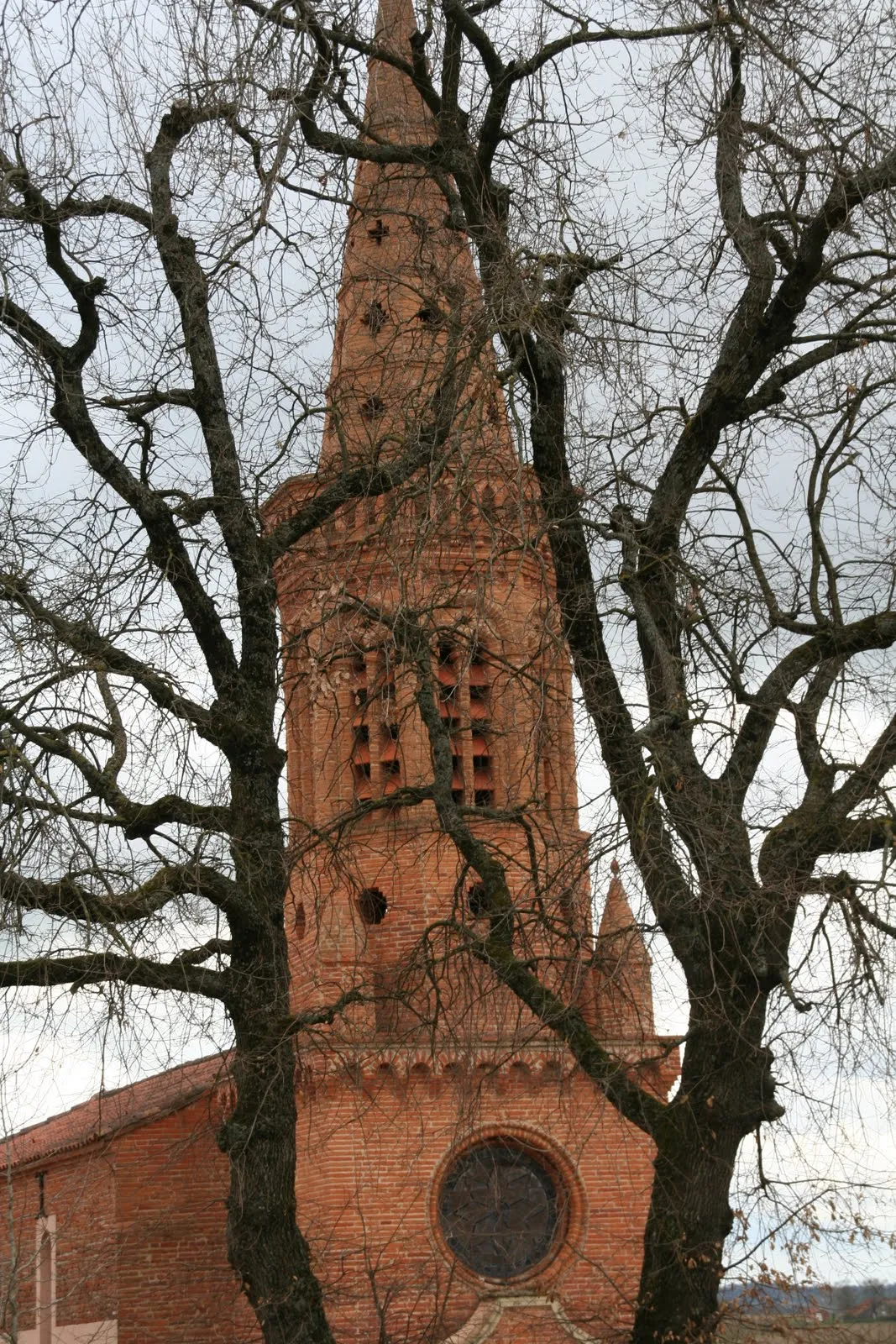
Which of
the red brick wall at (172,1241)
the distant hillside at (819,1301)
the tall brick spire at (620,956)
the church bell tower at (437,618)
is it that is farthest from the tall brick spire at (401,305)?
the red brick wall at (172,1241)

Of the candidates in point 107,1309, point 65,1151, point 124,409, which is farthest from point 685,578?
point 65,1151

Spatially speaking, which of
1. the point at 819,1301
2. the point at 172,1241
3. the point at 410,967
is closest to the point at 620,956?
the point at 410,967

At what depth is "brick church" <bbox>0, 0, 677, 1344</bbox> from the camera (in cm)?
977

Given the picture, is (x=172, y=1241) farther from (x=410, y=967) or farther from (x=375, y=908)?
(x=410, y=967)

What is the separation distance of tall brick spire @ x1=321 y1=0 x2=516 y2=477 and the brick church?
0.04 meters

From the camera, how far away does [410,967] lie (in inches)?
415

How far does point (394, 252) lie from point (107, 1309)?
15576mm

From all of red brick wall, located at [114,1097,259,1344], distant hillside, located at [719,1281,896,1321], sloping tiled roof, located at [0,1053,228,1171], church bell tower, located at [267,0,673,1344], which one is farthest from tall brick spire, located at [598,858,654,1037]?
red brick wall, located at [114,1097,259,1344]

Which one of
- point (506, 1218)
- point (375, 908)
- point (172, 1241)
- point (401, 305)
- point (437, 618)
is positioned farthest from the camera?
point (172, 1241)

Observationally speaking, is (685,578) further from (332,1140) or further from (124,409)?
(332,1140)

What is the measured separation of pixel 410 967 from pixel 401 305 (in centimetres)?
456

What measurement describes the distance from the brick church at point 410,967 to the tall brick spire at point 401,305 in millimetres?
36

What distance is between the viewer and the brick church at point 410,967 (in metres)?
9.77

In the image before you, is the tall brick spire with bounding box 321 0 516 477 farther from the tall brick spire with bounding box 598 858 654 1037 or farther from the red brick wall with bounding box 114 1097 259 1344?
the red brick wall with bounding box 114 1097 259 1344
